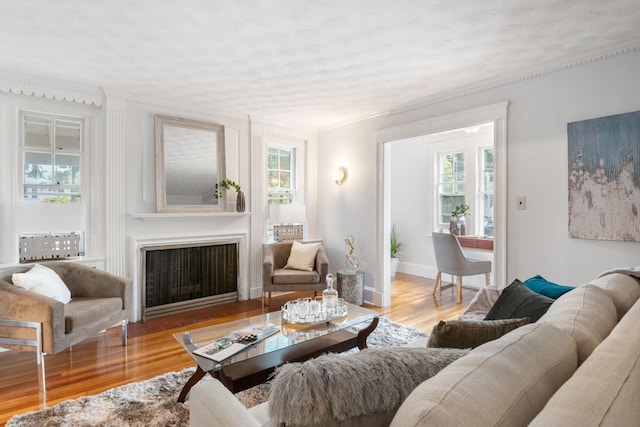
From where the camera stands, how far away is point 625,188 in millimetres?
2531

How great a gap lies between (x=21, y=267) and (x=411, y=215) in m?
5.55

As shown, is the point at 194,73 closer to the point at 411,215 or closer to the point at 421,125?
the point at 421,125

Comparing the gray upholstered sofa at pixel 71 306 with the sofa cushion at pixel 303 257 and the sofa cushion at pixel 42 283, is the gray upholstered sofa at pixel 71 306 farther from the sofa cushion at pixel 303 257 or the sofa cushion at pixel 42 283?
the sofa cushion at pixel 303 257

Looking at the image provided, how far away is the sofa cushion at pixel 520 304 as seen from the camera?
1766mm

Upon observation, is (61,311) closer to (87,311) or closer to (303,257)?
(87,311)

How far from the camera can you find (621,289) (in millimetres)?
1703

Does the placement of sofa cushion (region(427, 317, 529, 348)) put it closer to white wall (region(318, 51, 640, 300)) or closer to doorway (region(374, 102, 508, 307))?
white wall (region(318, 51, 640, 300))

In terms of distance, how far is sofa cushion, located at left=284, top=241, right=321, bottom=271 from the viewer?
14.6 ft

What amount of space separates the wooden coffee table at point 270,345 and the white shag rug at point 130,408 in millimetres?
153

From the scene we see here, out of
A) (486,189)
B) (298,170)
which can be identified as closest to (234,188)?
(298,170)

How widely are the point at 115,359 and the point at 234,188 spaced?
2376 millimetres

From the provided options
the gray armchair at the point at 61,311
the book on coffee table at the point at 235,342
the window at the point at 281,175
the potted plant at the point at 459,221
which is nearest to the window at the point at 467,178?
the potted plant at the point at 459,221

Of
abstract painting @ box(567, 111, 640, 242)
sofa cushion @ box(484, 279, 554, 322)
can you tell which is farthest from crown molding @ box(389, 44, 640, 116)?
sofa cushion @ box(484, 279, 554, 322)

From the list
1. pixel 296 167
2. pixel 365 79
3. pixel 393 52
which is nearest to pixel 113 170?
pixel 296 167
